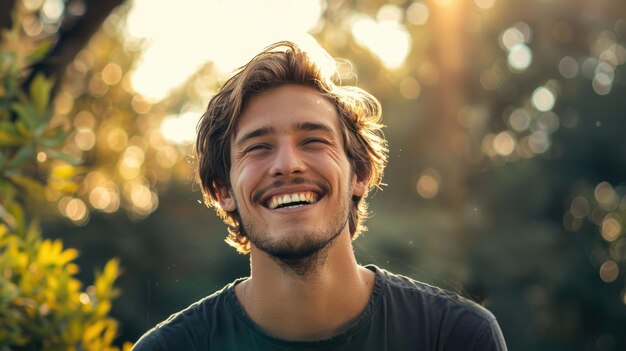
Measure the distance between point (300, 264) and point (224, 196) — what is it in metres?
0.72

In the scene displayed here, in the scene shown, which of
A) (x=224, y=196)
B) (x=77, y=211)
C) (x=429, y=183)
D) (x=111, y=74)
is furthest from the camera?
(x=429, y=183)

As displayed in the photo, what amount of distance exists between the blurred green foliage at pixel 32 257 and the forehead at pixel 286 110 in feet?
3.61

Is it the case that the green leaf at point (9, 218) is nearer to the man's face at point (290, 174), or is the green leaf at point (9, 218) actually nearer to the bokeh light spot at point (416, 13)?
the man's face at point (290, 174)

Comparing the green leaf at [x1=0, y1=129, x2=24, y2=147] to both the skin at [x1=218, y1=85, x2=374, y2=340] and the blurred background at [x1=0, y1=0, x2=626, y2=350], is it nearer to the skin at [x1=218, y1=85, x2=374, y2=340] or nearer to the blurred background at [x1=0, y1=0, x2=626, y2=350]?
the skin at [x1=218, y1=85, x2=374, y2=340]

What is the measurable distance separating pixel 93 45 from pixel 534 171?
692cm

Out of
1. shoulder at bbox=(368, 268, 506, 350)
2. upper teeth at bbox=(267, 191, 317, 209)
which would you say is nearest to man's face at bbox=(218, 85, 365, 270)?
upper teeth at bbox=(267, 191, 317, 209)

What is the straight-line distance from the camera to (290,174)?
123 inches

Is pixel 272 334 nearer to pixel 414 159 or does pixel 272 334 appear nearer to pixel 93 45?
pixel 93 45

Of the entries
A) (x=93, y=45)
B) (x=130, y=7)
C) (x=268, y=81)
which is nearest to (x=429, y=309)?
(x=268, y=81)

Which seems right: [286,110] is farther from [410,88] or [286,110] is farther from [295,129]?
[410,88]

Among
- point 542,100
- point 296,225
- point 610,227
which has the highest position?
point 296,225

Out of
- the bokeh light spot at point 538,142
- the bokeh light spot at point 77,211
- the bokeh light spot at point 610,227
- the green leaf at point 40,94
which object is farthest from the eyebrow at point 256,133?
the bokeh light spot at point 610,227

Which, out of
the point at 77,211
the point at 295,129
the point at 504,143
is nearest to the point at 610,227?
the point at 504,143

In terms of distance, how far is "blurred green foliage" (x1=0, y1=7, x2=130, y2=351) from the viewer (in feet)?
13.2
